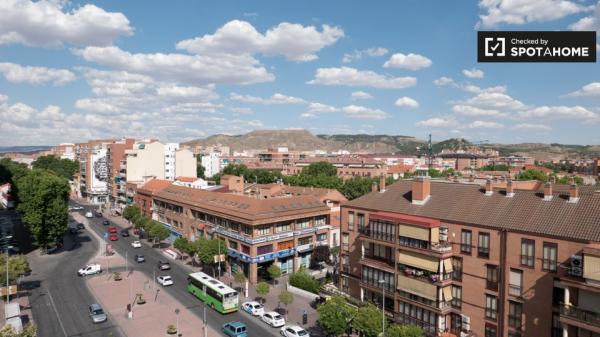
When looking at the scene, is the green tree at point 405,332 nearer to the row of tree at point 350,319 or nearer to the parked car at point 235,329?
the row of tree at point 350,319

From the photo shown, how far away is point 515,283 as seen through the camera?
3859 cm

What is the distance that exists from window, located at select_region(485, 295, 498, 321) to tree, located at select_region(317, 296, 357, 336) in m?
13.0

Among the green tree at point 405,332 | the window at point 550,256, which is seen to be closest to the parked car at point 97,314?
the green tree at point 405,332

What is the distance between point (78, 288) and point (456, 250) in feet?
178

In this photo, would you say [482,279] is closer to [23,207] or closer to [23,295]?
[23,295]

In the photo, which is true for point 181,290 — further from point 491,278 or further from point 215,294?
point 491,278

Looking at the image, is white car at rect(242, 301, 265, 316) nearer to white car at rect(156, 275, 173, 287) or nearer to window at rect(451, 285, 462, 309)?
white car at rect(156, 275, 173, 287)

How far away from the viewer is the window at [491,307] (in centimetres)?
3991

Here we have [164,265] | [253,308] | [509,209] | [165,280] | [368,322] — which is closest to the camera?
[368,322]

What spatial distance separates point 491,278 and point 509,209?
7.24 m

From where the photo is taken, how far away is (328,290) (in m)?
54.5

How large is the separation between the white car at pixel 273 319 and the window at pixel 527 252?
90.0 ft

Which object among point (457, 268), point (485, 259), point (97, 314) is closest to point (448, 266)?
point (457, 268)

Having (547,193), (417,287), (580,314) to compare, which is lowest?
(417,287)
